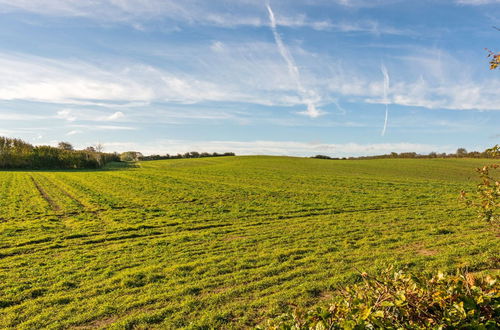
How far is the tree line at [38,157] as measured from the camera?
88256mm

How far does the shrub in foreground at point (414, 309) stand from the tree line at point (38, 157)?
110m

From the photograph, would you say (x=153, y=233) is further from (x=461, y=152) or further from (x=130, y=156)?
(x=130, y=156)

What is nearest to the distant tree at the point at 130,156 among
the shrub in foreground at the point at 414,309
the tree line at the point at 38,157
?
the tree line at the point at 38,157

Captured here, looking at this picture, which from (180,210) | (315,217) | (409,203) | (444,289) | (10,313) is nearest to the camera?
(444,289)

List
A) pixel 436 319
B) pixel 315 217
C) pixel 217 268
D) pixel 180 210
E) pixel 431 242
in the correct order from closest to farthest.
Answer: pixel 436 319
pixel 217 268
pixel 431 242
pixel 315 217
pixel 180 210

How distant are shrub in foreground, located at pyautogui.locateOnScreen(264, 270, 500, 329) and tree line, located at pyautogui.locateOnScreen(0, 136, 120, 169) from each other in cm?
11042

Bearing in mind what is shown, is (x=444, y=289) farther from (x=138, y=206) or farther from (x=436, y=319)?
(x=138, y=206)

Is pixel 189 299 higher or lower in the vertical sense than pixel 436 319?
lower

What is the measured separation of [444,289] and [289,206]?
70.9 ft

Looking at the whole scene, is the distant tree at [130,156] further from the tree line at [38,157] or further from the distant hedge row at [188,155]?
the tree line at [38,157]

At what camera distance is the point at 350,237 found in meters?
15.1

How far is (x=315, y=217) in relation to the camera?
20.7 metres

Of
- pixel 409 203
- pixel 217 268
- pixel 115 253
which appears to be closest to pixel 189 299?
pixel 217 268

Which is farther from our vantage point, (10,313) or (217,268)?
(217,268)
